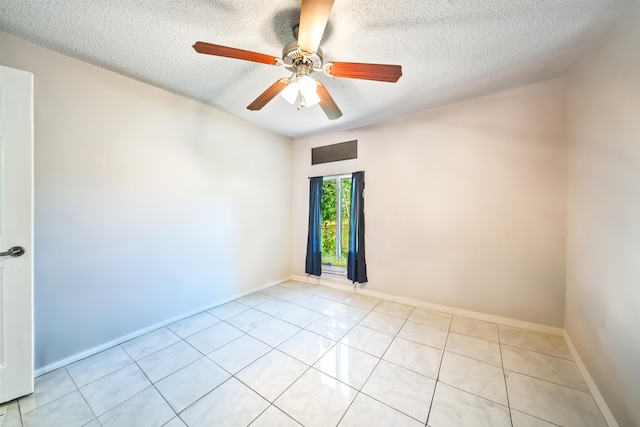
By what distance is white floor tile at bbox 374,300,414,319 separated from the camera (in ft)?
8.95

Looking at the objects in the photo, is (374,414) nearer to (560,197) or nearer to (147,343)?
(147,343)

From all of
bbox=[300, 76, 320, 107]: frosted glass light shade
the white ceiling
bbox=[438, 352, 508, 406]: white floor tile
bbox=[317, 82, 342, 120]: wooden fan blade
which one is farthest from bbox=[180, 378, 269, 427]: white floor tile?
the white ceiling

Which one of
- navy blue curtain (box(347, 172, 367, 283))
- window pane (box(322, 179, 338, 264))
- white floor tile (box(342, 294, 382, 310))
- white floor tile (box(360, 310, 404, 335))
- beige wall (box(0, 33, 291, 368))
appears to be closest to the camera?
beige wall (box(0, 33, 291, 368))

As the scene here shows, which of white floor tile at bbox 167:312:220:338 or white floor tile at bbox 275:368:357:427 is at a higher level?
white floor tile at bbox 275:368:357:427

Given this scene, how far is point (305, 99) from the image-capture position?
5.63ft

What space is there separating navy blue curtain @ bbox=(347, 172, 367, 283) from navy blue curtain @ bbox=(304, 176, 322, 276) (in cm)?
62

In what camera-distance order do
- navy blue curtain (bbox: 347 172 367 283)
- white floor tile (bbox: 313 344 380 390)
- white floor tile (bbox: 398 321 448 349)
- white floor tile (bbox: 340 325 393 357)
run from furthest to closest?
navy blue curtain (bbox: 347 172 367 283)
white floor tile (bbox: 398 321 448 349)
white floor tile (bbox: 340 325 393 357)
white floor tile (bbox: 313 344 380 390)

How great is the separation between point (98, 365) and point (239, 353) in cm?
114

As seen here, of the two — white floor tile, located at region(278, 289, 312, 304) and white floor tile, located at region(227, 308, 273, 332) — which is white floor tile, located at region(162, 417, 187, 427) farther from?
white floor tile, located at region(278, 289, 312, 304)

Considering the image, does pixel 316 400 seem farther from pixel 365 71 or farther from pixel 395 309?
pixel 365 71

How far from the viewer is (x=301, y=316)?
2.68 m

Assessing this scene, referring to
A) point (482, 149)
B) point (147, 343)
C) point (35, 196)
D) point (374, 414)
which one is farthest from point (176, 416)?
point (482, 149)

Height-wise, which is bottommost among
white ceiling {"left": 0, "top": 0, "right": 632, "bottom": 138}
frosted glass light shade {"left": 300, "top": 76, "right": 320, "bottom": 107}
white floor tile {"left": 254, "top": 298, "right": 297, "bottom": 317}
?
white floor tile {"left": 254, "top": 298, "right": 297, "bottom": 317}

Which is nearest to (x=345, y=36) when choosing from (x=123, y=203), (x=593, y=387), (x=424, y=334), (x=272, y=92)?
(x=272, y=92)
